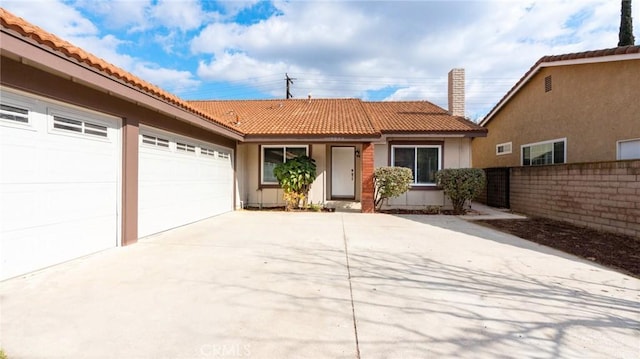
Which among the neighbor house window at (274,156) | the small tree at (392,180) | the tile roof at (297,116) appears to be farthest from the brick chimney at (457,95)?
the neighbor house window at (274,156)

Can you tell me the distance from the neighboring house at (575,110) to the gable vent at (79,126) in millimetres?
12896

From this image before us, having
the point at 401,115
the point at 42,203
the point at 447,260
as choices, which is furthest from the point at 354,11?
the point at 42,203

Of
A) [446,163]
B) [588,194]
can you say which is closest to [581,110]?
[588,194]

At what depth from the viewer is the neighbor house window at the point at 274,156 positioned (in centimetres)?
1226

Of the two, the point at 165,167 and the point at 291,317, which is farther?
the point at 165,167

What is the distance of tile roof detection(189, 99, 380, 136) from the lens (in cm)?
1104

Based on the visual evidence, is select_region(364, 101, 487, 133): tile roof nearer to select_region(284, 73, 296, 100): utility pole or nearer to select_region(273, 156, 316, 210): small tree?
select_region(273, 156, 316, 210): small tree

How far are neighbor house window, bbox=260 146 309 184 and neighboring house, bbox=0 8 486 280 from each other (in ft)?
0.13

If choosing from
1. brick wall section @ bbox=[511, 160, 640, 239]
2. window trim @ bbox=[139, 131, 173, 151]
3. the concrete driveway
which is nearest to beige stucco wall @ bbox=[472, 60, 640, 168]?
brick wall section @ bbox=[511, 160, 640, 239]

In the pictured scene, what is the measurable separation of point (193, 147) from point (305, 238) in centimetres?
435

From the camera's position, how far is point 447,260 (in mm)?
5156

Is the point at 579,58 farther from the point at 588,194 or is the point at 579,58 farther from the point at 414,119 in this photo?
the point at 414,119

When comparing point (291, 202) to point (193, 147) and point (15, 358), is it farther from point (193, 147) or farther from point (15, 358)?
point (15, 358)

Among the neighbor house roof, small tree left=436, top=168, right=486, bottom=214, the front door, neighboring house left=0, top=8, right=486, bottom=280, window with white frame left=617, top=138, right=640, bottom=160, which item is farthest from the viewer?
the front door
